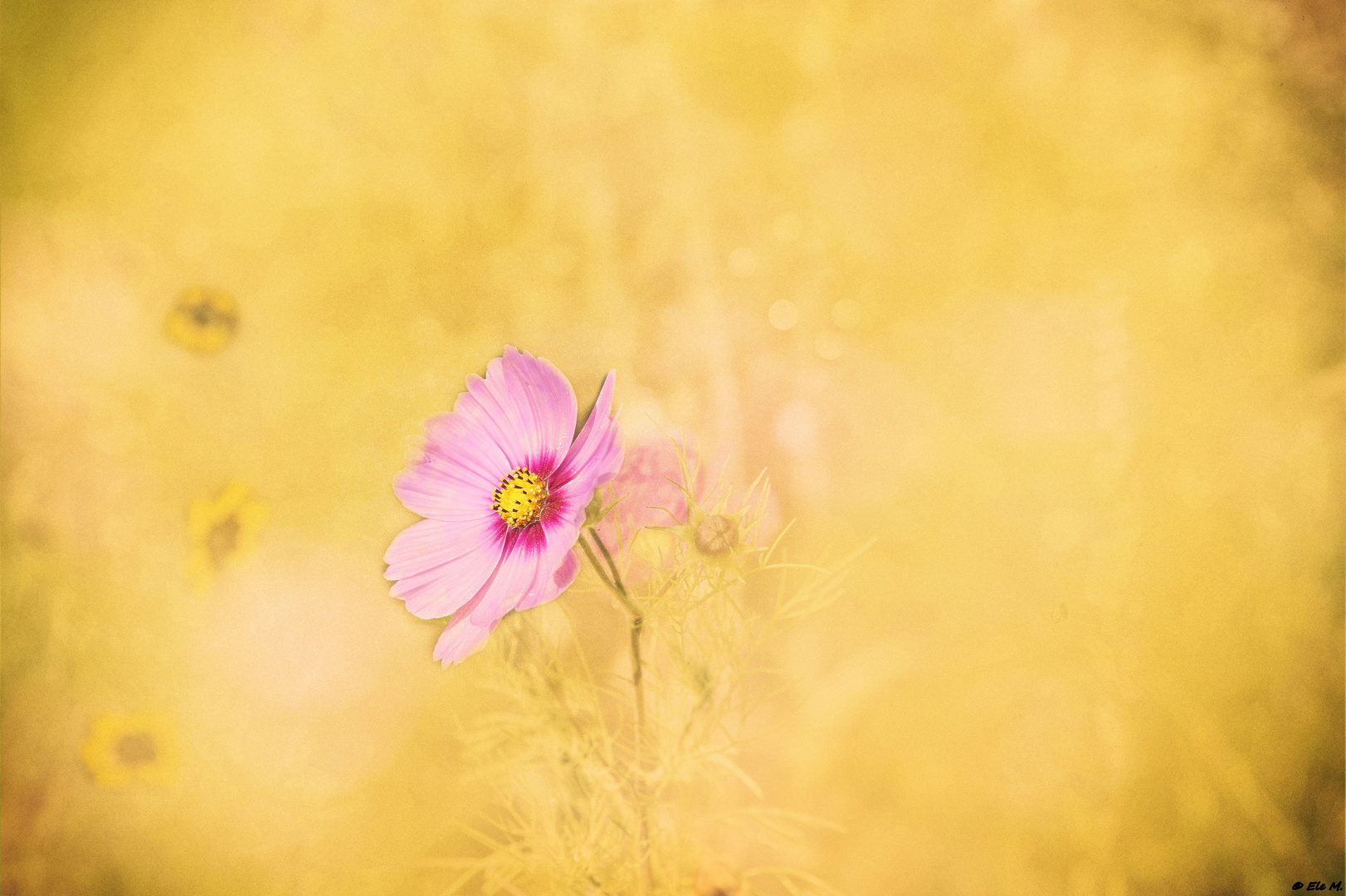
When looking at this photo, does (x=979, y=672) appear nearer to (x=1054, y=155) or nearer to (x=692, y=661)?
(x=692, y=661)

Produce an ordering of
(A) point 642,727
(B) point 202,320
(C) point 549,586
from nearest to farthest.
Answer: (C) point 549,586 → (A) point 642,727 → (B) point 202,320

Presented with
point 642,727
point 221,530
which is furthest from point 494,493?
point 221,530

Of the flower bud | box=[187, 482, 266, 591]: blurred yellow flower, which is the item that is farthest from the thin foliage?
box=[187, 482, 266, 591]: blurred yellow flower

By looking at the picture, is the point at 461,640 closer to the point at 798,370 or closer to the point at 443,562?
the point at 443,562

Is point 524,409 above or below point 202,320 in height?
below

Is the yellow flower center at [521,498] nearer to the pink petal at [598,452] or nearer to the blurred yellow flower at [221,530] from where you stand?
the pink petal at [598,452]

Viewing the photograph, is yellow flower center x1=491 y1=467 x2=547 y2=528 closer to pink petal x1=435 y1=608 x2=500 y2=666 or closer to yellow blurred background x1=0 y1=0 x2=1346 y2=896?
pink petal x1=435 y1=608 x2=500 y2=666
